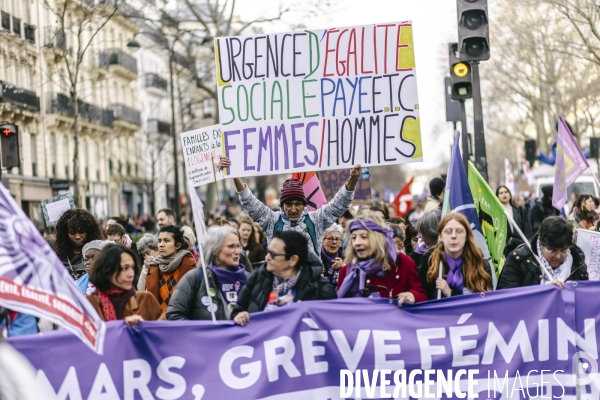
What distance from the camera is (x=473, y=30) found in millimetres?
11625

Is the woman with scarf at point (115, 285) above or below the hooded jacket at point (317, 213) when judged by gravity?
below

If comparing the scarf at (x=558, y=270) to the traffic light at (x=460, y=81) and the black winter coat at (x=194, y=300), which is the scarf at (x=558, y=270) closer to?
the black winter coat at (x=194, y=300)

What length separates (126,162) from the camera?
59938mm

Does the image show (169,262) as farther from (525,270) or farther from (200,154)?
(525,270)

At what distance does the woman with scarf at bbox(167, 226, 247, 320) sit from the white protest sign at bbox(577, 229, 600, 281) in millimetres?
3212

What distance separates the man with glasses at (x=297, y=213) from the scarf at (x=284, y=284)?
1.77 metres

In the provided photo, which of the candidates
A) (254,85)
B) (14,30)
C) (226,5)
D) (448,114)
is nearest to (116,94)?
(14,30)

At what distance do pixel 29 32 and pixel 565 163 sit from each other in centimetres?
3507

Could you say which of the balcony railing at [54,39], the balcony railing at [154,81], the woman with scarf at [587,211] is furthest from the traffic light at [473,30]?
the balcony railing at [154,81]

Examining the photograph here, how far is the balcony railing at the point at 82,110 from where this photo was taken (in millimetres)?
46875

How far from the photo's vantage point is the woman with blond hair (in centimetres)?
683

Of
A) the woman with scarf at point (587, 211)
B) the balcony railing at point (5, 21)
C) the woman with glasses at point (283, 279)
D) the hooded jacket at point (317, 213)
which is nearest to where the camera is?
the woman with glasses at point (283, 279)

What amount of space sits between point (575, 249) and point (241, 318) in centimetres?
239

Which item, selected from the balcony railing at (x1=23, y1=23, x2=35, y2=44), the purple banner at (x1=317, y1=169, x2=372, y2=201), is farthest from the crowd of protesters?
the balcony railing at (x1=23, y1=23, x2=35, y2=44)
